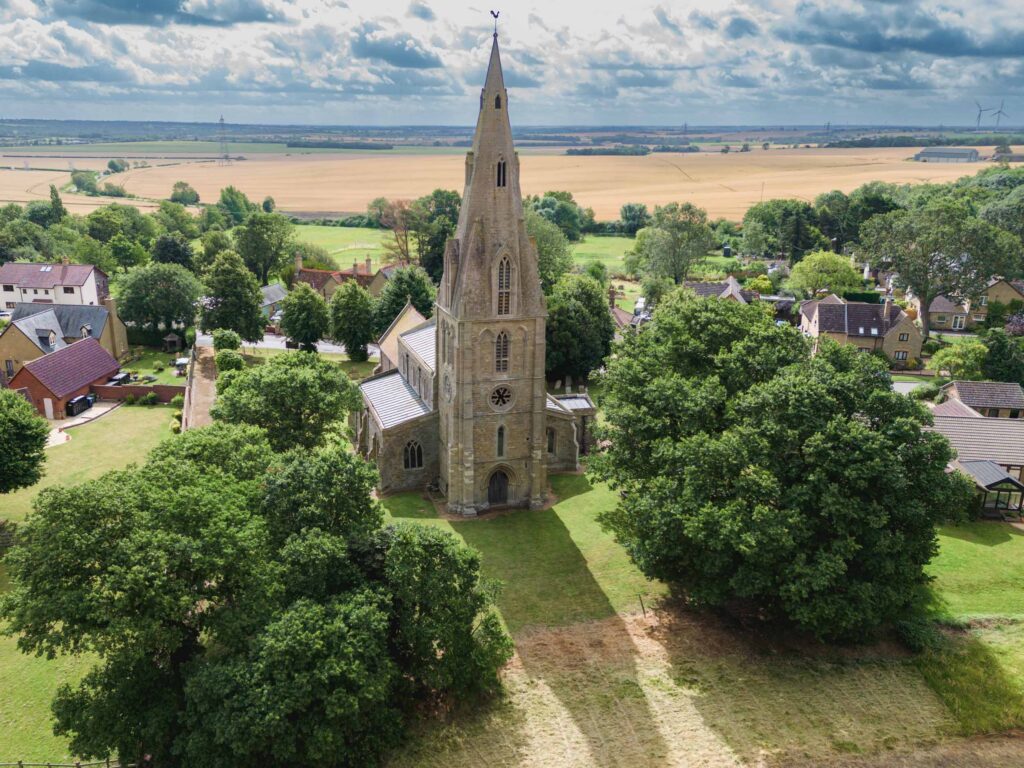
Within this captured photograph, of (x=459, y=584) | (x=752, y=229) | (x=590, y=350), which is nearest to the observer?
(x=459, y=584)

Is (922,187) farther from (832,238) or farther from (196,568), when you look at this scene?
(196,568)

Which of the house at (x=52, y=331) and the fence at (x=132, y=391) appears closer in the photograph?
the fence at (x=132, y=391)

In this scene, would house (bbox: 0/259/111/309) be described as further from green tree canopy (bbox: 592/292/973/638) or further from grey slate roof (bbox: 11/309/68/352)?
green tree canopy (bbox: 592/292/973/638)

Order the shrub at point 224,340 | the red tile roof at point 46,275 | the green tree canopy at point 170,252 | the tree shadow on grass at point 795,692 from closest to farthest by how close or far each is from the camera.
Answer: the tree shadow on grass at point 795,692 < the shrub at point 224,340 < the red tile roof at point 46,275 < the green tree canopy at point 170,252

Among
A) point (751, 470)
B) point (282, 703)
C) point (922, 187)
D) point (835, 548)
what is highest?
point (922, 187)

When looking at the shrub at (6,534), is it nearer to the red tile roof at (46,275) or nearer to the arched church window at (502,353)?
the arched church window at (502,353)

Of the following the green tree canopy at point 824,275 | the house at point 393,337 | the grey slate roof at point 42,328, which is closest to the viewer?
the house at point 393,337

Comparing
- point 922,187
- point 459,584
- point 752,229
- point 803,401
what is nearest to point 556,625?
point 459,584

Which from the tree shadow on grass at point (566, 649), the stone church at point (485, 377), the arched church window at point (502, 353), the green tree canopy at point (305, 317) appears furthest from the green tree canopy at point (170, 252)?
the tree shadow on grass at point (566, 649)
